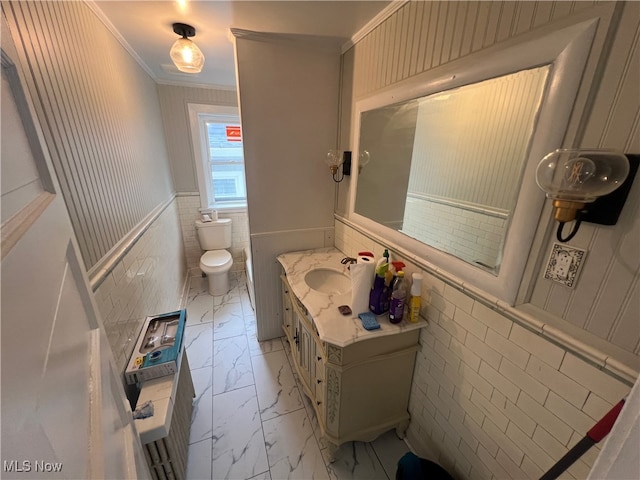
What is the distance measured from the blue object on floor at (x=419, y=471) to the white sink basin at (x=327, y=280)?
0.88 meters

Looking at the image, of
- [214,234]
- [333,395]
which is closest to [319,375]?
[333,395]

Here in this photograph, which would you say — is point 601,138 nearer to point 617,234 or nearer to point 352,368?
point 617,234

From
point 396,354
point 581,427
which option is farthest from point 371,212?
point 581,427

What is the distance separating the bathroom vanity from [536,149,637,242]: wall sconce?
2.50 feet

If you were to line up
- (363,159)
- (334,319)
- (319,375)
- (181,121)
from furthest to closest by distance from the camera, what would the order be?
(181,121)
(363,159)
(319,375)
(334,319)

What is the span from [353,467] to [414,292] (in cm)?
102

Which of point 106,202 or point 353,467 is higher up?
point 106,202

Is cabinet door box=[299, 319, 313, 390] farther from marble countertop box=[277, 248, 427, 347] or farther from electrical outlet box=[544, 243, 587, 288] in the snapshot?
electrical outlet box=[544, 243, 587, 288]

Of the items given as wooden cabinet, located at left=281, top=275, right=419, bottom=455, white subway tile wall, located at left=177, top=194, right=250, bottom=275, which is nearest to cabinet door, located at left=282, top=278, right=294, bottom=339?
wooden cabinet, located at left=281, top=275, right=419, bottom=455

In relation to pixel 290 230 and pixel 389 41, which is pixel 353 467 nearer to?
pixel 290 230

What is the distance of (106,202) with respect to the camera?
4.13 feet

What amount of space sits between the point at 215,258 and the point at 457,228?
2.56 meters

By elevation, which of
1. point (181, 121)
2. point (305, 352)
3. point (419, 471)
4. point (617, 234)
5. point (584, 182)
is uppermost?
point (181, 121)

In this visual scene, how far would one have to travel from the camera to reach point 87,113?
46.0 inches
